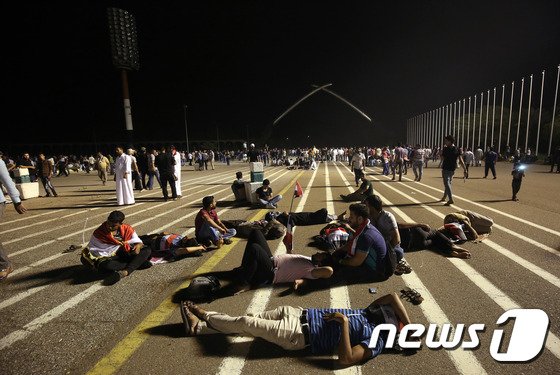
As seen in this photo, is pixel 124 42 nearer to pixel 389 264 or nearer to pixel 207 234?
pixel 207 234

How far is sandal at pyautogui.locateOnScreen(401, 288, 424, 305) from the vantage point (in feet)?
13.3

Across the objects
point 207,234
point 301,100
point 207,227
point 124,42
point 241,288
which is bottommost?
point 241,288

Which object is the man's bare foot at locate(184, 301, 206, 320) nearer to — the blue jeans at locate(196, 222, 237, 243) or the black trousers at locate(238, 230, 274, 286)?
the black trousers at locate(238, 230, 274, 286)

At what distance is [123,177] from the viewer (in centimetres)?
1173

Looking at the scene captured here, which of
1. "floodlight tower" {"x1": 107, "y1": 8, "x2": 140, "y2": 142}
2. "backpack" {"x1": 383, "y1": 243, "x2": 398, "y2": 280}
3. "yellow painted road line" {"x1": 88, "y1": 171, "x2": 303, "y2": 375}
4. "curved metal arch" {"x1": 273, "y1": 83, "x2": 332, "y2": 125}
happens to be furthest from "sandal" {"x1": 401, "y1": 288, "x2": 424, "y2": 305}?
"curved metal arch" {"x1": 273, "y1": 83, "x2": 332, "y2": 125}

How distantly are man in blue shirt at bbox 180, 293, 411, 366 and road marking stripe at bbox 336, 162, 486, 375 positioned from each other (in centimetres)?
55

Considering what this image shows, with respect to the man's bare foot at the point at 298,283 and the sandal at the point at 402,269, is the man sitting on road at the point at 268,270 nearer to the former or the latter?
the man's bare foot at the point at 298,283

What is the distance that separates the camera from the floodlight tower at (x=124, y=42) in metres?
27.1

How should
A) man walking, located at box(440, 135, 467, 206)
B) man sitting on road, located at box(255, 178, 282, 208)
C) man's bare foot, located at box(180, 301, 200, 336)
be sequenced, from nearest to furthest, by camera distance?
1. man's bare foot, located at box(180, 301, 200, 336)
2. man walking, located at box(440, 135, 467, 206)
3. man sitting on road, located at box(255, 178, 282, 208)

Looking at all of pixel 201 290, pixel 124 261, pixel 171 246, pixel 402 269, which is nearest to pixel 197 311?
pixel 201 290

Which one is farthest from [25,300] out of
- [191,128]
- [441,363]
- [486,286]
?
[191,128]

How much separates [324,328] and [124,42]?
108 ft

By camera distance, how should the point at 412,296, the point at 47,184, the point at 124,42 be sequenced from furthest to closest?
the point at 124,42, the point at 47,184, the point at 412,296

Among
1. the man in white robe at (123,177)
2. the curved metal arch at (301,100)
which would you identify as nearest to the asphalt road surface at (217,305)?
the man in white robe at (123,177)
